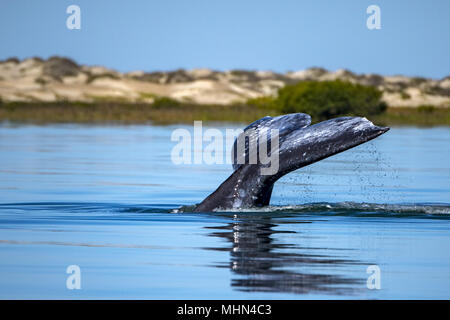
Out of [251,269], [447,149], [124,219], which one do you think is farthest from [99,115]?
[251,269]

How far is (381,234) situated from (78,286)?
17.3 ft

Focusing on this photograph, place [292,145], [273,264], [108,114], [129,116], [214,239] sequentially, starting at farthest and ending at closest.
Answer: [108,114] < [129,116] < [292,145] < [214,239] < [273,264]

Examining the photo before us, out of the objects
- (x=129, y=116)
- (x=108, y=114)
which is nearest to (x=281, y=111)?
(x=129, y=116)

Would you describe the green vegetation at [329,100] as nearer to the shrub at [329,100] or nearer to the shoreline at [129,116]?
the shrub at [329,100]

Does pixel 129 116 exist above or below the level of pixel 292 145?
above

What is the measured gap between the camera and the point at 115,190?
810 inches

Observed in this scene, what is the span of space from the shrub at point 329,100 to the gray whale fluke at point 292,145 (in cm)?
7031

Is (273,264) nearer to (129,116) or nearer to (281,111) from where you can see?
(129,116)

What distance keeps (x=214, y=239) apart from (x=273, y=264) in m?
1.97

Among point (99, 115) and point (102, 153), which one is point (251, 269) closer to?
point (102, 153)

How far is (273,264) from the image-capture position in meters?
10.9

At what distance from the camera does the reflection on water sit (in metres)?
9.86

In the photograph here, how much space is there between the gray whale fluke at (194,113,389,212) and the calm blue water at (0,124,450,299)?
0.43m

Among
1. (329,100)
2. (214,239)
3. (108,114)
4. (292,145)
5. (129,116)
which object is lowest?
(214,239)
